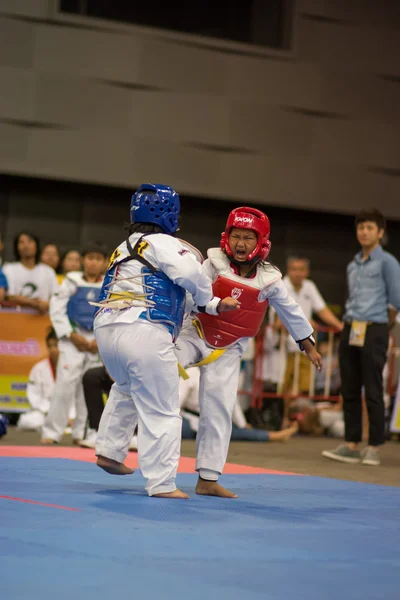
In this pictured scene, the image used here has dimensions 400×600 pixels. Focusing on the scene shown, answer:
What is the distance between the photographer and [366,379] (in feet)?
22.2

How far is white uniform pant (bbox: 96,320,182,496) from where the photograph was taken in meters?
4.05

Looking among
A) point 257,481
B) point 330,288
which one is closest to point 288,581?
point 257,481

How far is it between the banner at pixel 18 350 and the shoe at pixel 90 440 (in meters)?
2.20

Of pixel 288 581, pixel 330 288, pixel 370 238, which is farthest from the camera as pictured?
pixel 330 288

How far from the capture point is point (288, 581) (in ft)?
8.18

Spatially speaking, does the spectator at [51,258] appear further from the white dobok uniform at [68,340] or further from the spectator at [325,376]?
the spectator at [325,376]

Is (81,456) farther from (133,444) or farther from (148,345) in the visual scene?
(148,345)

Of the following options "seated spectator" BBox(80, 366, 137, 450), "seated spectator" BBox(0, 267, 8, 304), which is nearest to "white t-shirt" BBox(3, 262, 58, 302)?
"seated spectator" BBox(0, 267, 8, 304)

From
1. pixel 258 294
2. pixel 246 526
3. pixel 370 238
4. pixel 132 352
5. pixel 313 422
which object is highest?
pixel 370 238

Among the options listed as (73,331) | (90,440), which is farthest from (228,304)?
(73,331)

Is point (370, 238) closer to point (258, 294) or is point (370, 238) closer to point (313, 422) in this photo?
point (258, 294)

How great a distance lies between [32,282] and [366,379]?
13.1 feet

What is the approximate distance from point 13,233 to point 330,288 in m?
4.44

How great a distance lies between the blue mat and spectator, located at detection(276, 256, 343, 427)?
4.94 meters
